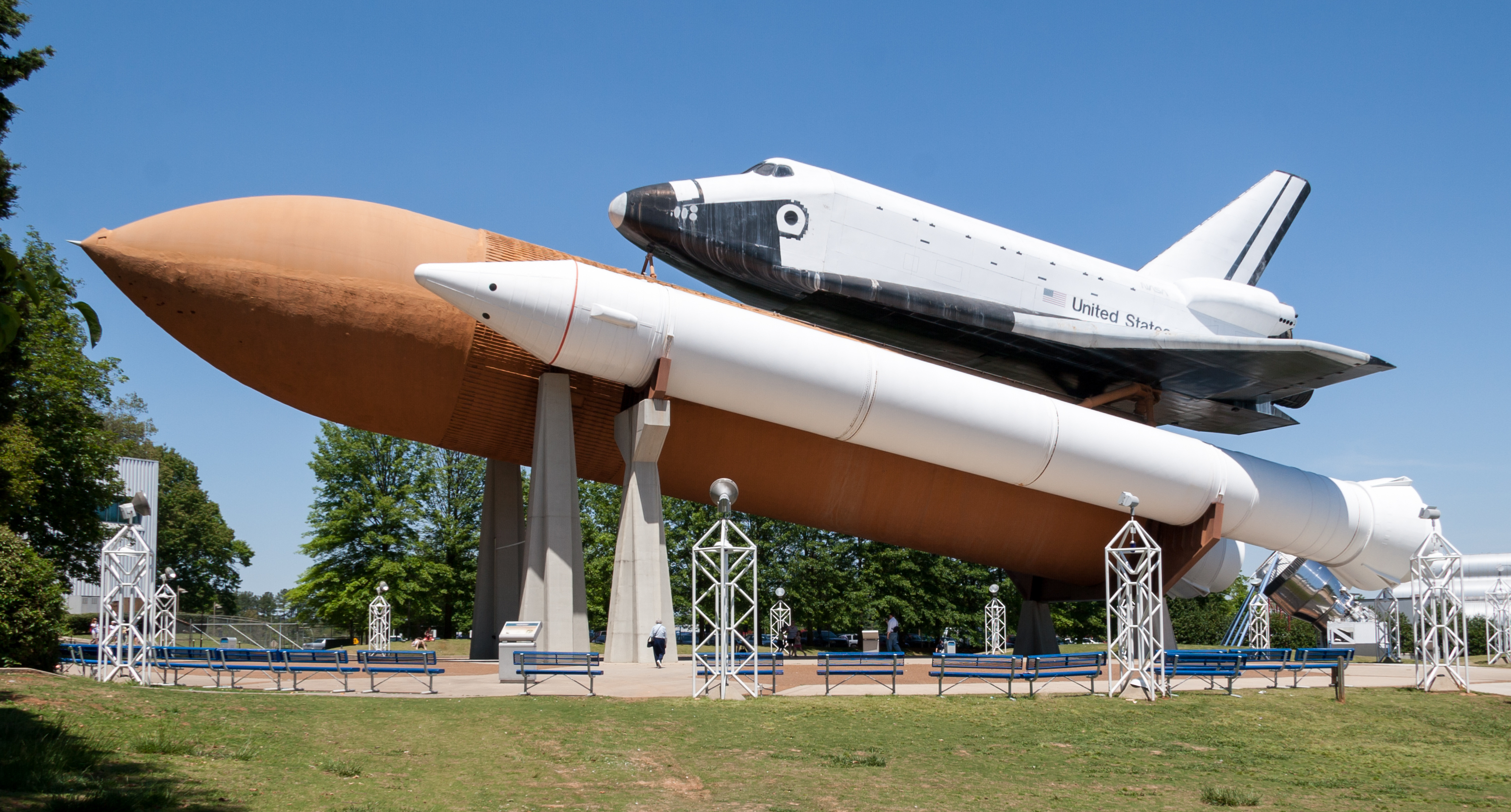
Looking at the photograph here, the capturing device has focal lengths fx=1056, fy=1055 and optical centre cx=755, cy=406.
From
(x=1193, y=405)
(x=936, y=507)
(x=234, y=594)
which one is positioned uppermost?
(x=1193, y=405)

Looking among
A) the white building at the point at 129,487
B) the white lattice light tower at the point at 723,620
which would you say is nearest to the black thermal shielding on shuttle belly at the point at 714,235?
the white lattice light tower at the point at 723,620

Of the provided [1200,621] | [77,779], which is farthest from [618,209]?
[1200,621]

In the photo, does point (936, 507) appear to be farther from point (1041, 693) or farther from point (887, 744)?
point (887, 744)

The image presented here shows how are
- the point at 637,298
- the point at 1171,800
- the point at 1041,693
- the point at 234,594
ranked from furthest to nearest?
the point at 234,594 < the point at 637,298 < the point at 1041,693 < the point at 1171,800

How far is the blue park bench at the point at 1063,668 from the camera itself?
16734 millimetres

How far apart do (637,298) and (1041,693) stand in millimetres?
9285

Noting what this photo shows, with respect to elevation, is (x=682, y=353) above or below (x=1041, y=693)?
above

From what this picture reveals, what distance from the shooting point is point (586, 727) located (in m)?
11.6

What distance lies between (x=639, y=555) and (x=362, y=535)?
3017 centimetres

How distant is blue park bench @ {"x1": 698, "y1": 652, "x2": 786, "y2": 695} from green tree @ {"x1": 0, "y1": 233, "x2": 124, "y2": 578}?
69.4 ft

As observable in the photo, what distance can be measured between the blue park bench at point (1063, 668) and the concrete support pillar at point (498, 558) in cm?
1053

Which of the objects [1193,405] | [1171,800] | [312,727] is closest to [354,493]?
[1193,405]

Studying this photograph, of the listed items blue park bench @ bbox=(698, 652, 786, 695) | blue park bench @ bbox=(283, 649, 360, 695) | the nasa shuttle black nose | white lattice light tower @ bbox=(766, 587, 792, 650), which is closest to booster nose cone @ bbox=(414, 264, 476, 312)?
the nasa shuttle black nose

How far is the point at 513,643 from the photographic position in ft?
53.4
